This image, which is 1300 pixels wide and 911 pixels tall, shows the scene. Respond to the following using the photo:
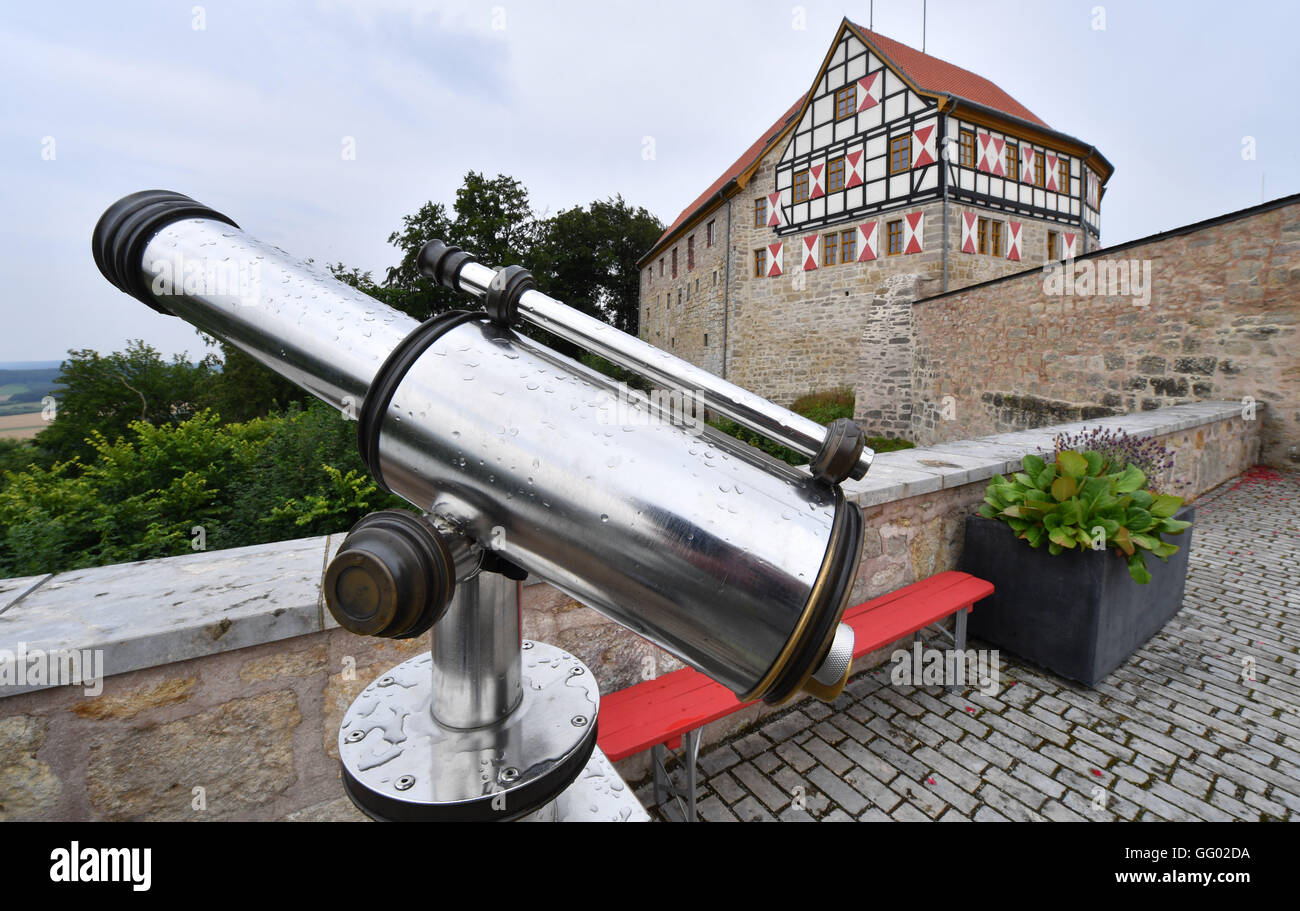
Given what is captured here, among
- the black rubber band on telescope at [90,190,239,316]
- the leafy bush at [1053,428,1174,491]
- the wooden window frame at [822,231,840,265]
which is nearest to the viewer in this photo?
the black rubber band on telescope at [90,190,239,316]

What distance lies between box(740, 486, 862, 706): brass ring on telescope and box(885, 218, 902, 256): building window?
55.1ft

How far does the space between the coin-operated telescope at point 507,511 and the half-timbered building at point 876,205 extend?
15.7 meters

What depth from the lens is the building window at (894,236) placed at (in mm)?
15305

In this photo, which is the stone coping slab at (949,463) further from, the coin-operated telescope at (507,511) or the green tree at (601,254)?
the green tree at (601,254)

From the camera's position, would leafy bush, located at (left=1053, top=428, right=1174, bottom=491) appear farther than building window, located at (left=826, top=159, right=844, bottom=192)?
No

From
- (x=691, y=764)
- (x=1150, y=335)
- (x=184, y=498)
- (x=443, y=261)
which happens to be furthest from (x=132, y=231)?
(x=1150, y=335)

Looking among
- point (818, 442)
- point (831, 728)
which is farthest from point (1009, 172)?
point (818, 442)

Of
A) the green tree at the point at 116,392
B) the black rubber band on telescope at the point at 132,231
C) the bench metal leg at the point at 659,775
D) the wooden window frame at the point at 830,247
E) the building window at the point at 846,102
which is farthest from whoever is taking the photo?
the wooden window frame at the point at 830,247

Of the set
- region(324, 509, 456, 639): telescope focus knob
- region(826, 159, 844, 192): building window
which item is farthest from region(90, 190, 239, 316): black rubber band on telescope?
region(826, 159, 844, 192): building window

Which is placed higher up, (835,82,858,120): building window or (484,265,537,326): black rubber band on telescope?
(835,82,858,120): building window

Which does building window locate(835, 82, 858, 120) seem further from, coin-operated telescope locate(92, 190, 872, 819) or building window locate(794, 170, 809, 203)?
coin-operated telescope locate(92, 190, 872, 819)

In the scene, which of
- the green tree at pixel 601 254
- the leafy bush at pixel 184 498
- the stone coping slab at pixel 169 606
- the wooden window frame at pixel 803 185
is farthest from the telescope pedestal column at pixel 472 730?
the green tree at pixel 601 254

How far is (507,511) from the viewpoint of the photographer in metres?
0.71

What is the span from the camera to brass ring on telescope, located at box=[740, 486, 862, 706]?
631 mm
